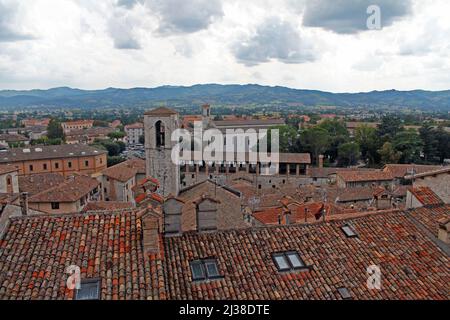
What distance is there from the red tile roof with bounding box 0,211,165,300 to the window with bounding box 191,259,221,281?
1.21m

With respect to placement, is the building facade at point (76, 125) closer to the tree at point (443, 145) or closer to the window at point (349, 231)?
the tree at point (443, 145)

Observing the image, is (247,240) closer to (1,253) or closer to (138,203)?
(138,203)

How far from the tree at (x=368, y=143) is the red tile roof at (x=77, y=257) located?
7739cm

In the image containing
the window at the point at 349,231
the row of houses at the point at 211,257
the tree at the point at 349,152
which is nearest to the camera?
the row of houses at the point at 211,257

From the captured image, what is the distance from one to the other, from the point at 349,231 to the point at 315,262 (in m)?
2.20

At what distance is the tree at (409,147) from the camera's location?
2864 inches

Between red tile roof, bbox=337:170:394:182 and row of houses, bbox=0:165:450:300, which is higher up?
row of houses, bbox=0:165:450:300

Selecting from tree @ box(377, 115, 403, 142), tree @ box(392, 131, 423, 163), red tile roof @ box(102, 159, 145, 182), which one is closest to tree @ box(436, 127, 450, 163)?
tree @ box(392, 131, 423, 163)

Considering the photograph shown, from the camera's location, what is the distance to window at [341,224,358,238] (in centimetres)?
1175

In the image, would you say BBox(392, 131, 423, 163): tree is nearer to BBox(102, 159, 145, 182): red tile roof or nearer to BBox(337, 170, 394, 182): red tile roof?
BBox(337, 170, 394, 182): red tile roof

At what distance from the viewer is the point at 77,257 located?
8812 mm

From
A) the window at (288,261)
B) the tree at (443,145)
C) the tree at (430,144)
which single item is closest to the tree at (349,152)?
the tree at (430,144)

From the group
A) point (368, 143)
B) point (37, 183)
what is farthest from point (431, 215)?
point (368, 143)

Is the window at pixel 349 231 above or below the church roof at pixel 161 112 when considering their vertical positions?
below
